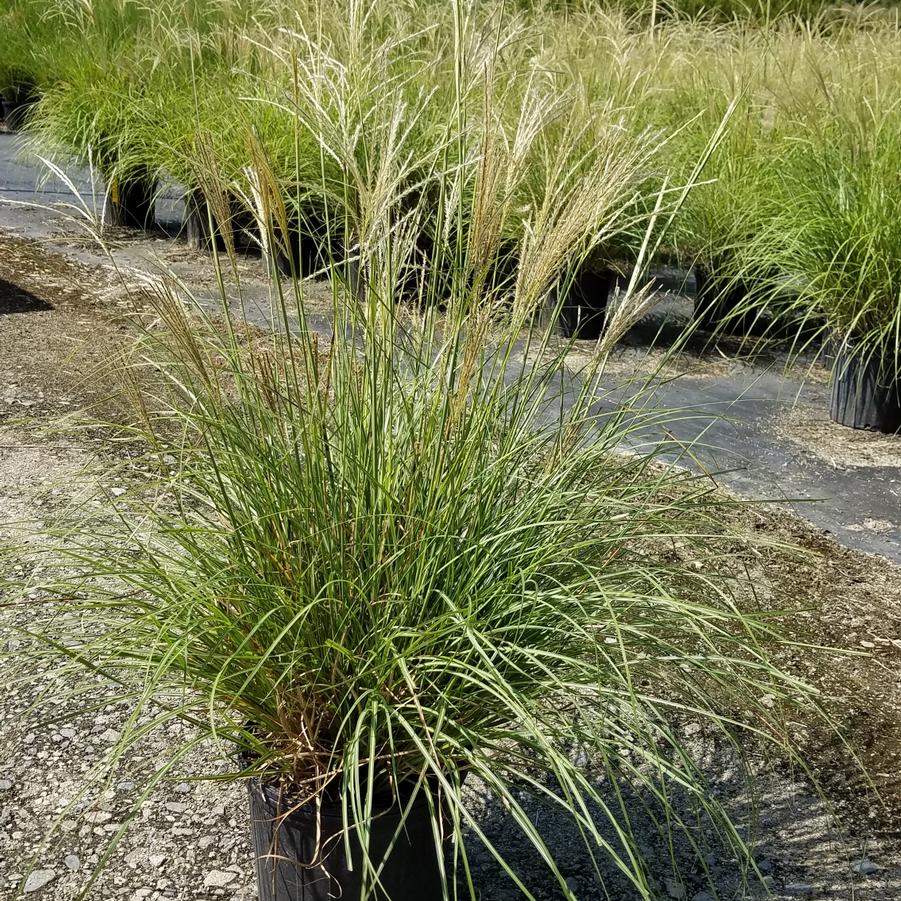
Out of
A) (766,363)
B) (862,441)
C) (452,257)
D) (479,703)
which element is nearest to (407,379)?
(452,257)

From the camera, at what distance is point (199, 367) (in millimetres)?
1437

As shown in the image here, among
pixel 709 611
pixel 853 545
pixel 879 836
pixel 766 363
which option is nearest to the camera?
pixel 709 611

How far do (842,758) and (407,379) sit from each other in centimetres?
115

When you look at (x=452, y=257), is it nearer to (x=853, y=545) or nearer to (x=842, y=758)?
(x=842, y=758)

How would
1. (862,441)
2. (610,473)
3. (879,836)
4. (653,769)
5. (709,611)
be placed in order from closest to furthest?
(709,611), (610,473), (879,836), (653,769), (862,441)

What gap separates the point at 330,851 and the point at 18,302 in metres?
3.86

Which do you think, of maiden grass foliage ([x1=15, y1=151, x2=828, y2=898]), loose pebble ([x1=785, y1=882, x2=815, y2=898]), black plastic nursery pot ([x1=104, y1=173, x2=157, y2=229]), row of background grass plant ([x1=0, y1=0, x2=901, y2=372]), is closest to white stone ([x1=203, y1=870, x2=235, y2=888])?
maiden grass foliage ([x1=15, y1=151, x2=828, y2=898])

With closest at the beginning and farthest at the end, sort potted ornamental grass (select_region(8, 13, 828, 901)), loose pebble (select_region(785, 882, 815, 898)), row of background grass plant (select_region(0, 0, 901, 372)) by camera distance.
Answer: potted ornamental grass (select_region(8, 13, 828, 901))
loose pebble (select_region(785, 882, 815, 898))
row of background grass plant (select_region(0, 0, 901, 372))

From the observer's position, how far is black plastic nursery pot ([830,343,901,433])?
399 centimetres

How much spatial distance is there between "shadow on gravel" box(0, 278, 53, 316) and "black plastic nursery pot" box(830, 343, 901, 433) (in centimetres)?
320

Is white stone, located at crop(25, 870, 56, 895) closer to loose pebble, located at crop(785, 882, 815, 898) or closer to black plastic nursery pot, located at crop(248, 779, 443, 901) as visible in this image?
black plastic nursery pot, located at crop(248, 779, 443, 901)

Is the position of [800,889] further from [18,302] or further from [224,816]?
[18,302]

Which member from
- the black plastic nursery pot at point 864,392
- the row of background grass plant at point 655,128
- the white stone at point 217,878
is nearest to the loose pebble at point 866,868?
the white stone at point 217,878

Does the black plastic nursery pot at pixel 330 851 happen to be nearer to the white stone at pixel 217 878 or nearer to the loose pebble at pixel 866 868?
the white stone at pixel 217 878
